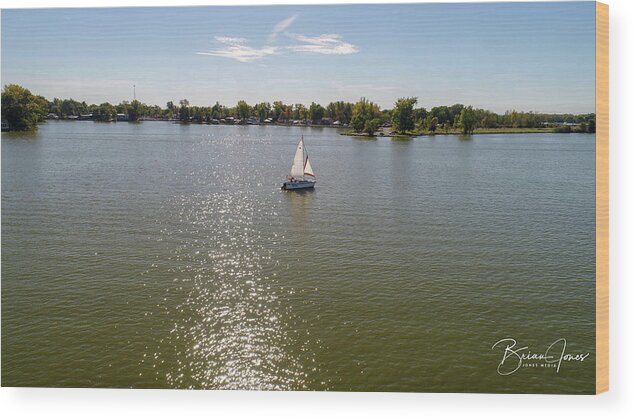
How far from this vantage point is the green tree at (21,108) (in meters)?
16.2

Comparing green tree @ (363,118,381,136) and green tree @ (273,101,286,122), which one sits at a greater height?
green tree @ (273,101,286,122)

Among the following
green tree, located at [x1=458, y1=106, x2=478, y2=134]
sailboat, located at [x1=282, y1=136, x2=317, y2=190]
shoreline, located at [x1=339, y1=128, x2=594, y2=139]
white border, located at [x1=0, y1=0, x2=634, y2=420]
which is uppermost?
green tree, located at [x1=458, y1=106, x2=478, y2=134]

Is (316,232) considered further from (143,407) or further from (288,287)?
(143,407)

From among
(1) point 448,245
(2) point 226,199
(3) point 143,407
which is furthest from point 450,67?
(3) point 143,407

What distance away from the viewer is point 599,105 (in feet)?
43.5

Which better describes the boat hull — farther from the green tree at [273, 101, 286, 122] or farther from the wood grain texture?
the wood grain texture

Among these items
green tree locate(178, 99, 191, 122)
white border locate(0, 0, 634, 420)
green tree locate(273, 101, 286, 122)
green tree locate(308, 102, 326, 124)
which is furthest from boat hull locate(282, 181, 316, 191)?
white border locate(0, 0, 634, 420)

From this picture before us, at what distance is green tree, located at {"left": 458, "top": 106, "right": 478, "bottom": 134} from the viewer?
68.8ft

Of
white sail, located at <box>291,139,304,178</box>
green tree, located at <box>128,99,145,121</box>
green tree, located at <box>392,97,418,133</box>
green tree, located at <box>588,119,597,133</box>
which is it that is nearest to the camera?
green tree, located at <box>588,119,597,133</box>

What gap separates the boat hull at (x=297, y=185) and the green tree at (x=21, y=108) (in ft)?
34.6

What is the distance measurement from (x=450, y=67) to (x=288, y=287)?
27.4 ft

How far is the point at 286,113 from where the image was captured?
21.8 metres

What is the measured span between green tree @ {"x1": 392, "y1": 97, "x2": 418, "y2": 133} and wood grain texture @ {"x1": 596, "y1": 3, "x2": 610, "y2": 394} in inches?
284

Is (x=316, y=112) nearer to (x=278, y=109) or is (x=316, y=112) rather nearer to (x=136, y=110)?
(x=278, y=109)
